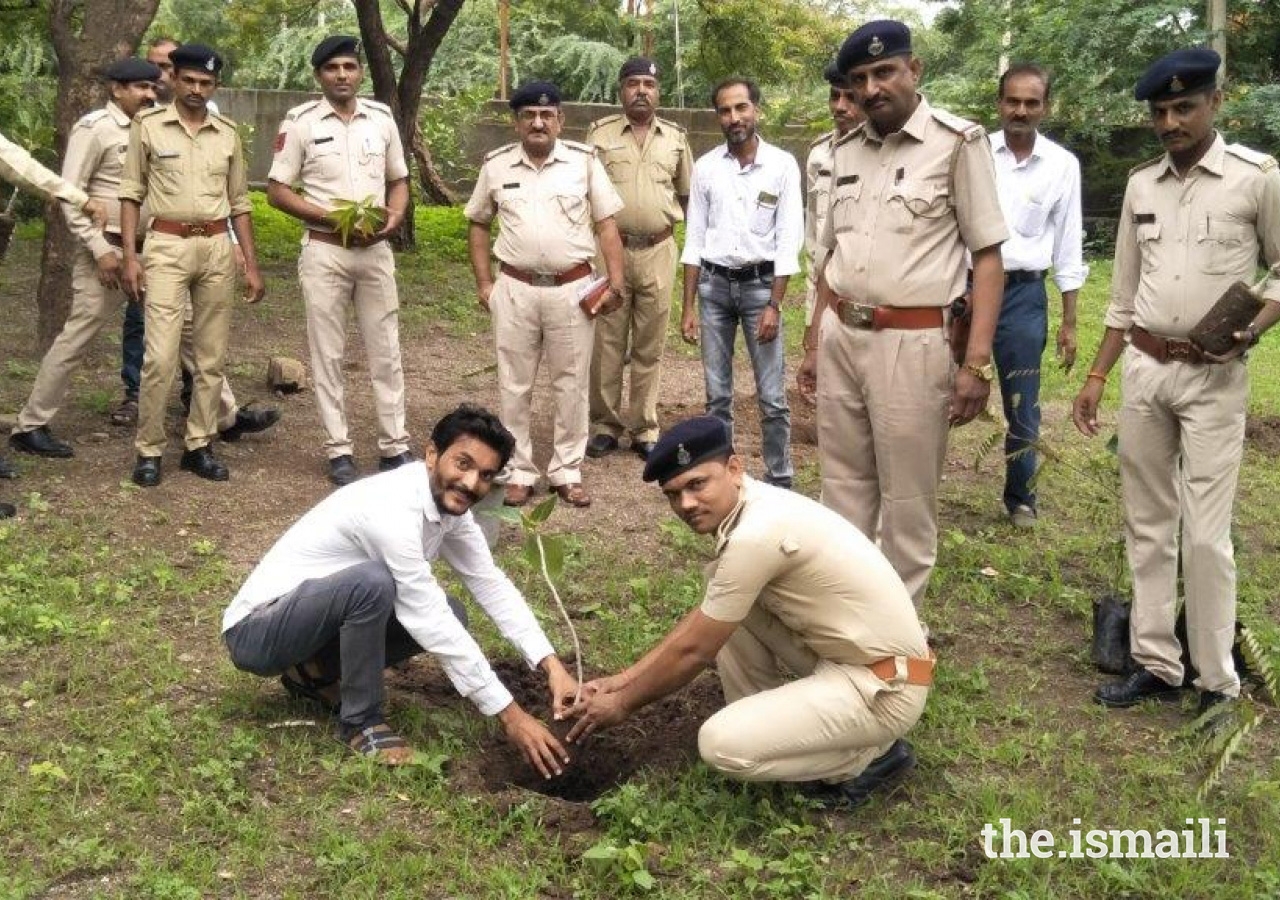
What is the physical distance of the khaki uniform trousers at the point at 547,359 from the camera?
7.21 metres

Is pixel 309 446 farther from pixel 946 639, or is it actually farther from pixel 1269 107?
pixel 1269 107

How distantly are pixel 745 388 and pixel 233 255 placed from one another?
4.13 metres

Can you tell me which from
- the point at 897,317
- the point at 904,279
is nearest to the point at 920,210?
the point at 904,279

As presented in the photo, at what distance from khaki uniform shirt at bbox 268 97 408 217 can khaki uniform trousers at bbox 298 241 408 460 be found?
0.28 metres

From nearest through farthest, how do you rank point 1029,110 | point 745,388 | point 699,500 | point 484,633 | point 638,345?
point 699,500 < point 484,633 < point 1029,110 < point 638,345 < point 745,388

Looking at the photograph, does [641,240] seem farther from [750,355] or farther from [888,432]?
[888,432]

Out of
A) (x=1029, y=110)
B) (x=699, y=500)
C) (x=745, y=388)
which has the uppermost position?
(x=1029, y=110)

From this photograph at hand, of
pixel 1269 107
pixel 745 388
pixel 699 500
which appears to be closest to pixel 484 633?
pixel 699 500

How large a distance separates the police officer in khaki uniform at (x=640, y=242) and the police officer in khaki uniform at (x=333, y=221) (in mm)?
1247

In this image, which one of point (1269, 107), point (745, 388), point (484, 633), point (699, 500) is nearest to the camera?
point (699, 500)

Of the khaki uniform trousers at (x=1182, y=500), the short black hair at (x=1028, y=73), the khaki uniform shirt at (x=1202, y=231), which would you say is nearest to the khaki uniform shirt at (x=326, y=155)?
the short black hair at (x=1028, y=73)

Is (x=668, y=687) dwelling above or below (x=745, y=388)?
above

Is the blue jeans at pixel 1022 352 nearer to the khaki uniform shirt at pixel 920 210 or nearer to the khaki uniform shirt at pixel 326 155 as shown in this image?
the khaki uniform shirt at pixel 920 210

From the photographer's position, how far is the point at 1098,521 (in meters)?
7.13
